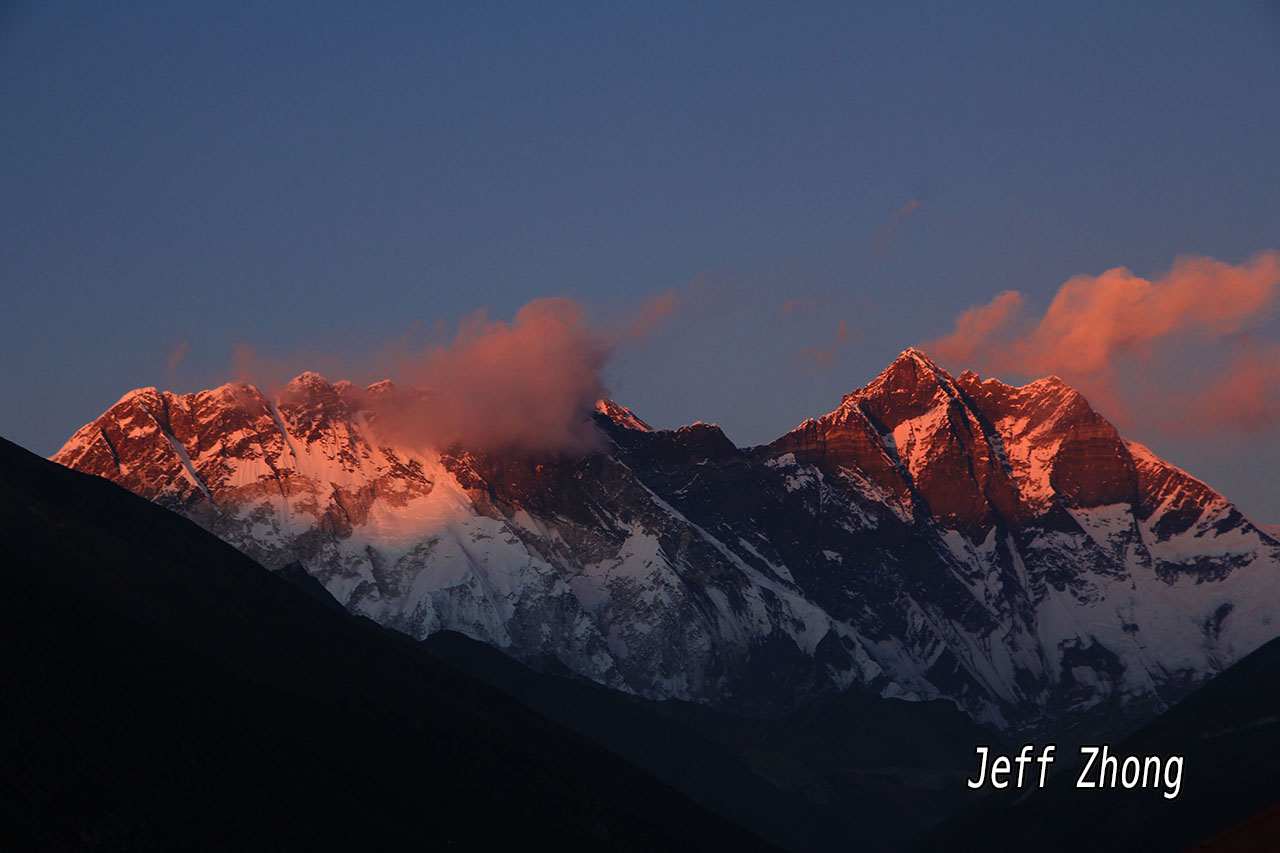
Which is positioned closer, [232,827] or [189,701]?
[232,827]

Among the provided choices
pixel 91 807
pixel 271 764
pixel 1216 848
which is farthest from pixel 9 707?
pixel 1216 848

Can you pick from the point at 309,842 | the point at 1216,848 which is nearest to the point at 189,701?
the point at 309,842

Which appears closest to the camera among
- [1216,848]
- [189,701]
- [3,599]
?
[1216,848]

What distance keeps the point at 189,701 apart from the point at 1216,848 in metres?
140

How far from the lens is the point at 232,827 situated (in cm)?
17088

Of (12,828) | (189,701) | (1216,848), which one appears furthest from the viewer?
(189,701)

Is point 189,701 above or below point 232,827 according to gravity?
above

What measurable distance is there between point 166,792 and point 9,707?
15.4 metres

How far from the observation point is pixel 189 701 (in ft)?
643

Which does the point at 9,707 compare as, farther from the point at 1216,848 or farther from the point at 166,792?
the point at 1216,848

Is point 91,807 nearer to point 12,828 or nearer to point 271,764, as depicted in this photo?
point 12,828

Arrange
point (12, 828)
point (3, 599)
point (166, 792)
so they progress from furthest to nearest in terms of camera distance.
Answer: point (3, 599) < point (166, 792) < point (12, 828)

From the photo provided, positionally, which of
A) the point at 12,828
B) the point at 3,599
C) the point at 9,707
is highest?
the point at 3,599

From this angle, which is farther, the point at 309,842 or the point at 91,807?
the point at 309,842
